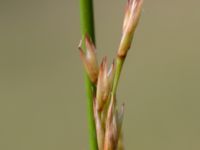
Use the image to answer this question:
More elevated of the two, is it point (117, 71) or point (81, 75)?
point (117, 71)

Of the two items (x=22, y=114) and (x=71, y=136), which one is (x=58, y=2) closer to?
(x=22, y=114)

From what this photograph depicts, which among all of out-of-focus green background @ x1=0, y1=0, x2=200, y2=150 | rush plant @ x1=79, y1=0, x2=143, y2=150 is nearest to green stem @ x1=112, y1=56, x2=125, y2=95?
rush plant @ x1=79, y1=0, x2=143, y2=150

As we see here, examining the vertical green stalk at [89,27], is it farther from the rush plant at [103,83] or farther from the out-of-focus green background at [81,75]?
the out-of-focus green background at [81,75]

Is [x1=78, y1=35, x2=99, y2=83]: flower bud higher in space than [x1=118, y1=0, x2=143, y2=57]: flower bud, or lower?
lower

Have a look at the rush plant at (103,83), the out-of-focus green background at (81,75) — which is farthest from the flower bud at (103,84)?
the out-of-focus green background at (81,75)

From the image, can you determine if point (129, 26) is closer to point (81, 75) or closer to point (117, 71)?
point (117, 71)

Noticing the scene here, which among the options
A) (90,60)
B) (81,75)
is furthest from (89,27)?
(81,75)

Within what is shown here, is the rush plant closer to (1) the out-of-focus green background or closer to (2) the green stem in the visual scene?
(2) the green stem
